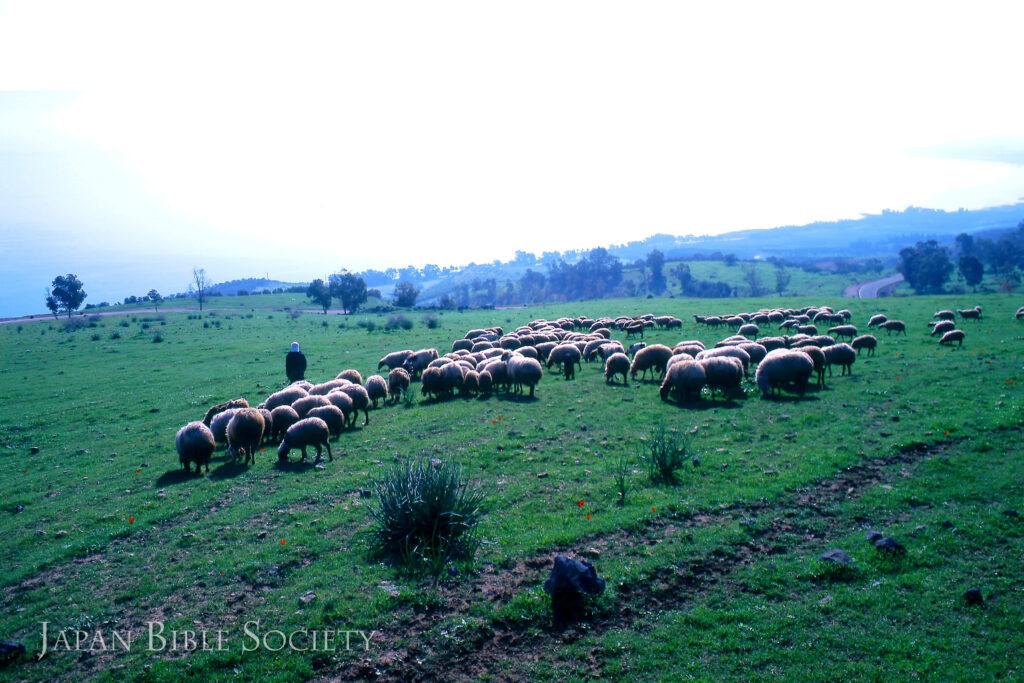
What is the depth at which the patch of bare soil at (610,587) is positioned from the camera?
534 cm

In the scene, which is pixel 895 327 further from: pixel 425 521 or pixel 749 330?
pixel 425 521

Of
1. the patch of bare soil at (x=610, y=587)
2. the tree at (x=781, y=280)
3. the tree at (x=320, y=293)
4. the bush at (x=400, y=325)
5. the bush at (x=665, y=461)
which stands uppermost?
the tree at (x=320, y=293)

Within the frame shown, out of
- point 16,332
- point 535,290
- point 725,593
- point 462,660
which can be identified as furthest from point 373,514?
point 535,290

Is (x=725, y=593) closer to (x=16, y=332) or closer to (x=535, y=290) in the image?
(x=16, y=332)

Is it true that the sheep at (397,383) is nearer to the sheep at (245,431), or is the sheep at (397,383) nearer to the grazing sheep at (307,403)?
the grazing sheep at (307,403)

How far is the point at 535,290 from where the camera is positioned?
468ft

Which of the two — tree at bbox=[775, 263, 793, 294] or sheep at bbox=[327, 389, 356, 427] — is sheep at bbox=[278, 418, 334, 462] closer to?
sheep at bbox=[327, 389, 356, 427]

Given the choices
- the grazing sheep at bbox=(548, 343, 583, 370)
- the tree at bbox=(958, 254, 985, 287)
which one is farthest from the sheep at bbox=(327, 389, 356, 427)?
the tree at bbox=(958, 254, 985, 287)

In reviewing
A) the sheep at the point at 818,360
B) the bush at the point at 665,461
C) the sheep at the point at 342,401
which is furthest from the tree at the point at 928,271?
the sheep at the point at 342,401

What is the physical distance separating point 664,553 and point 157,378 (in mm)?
30502

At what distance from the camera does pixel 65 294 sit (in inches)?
2958

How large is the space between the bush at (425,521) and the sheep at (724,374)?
37.6 feet

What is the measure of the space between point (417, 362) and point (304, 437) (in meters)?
13.4

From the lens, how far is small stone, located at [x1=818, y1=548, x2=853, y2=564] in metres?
6.58
